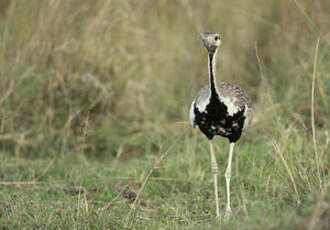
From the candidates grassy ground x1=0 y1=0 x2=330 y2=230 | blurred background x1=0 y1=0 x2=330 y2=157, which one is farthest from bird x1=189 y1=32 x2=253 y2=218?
blurred background x1=0 y1=0 x2=330 y2=157

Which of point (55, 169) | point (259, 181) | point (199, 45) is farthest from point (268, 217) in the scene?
point (199, 45)

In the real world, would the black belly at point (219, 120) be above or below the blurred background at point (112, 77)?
below

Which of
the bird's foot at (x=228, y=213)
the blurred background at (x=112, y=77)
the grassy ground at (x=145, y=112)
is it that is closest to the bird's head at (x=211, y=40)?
the grassy ground at (x=145, y=112)

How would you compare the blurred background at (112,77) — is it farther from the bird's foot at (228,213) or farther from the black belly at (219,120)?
the bird's foot at (228,213)

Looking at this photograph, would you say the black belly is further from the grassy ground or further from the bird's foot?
the bird's foot

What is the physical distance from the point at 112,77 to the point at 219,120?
2.02 meters

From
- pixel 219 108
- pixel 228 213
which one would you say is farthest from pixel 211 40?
pixel 228 213

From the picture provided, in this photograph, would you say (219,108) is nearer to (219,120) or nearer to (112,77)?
(219,120)

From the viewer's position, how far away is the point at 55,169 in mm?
4160

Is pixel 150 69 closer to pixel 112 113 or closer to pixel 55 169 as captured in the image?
pixel 112 113

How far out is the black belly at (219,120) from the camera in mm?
3098

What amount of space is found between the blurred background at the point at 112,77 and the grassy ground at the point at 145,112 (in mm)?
13

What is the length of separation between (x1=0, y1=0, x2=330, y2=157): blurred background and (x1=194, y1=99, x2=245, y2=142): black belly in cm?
95

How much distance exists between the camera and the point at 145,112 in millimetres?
5066
